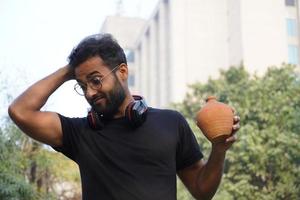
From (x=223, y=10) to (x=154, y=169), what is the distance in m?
38.2

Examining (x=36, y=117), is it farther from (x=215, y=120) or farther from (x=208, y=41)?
(x=208, y=41)

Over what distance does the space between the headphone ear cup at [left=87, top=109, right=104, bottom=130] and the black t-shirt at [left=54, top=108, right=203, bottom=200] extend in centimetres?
2

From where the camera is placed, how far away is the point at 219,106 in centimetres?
189

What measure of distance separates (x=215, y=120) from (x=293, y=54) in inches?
1211

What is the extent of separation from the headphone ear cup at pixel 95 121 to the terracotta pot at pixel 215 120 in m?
0.36

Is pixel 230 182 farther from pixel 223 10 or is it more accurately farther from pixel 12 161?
Answer: pixel 223 10

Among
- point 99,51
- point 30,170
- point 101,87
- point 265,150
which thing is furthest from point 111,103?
point 265,150

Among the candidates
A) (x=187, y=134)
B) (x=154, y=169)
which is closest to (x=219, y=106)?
(x=187, y=134)

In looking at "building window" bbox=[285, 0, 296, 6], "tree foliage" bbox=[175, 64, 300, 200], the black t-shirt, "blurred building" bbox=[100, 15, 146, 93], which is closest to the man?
the black t-shirt

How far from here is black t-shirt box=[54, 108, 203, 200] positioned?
1737mm

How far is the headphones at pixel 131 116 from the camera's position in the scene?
1.83m

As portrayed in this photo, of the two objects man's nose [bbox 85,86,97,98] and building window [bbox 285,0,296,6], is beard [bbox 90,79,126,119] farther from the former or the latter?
building window [bbox 285,0,296,6]

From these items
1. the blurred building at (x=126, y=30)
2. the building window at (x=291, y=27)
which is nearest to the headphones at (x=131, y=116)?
the building window at (x=291, y=27)

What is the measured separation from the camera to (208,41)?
1543 inches
